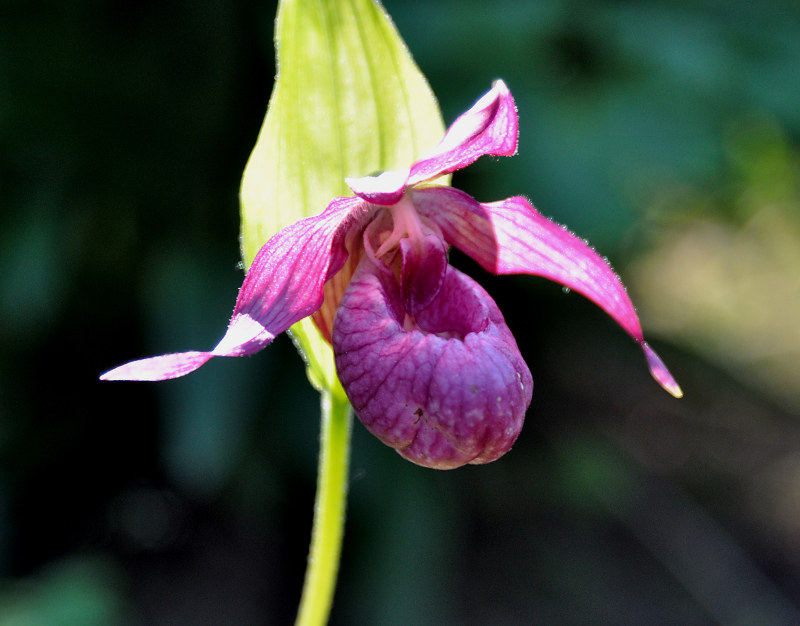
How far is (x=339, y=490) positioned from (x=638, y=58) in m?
1.68

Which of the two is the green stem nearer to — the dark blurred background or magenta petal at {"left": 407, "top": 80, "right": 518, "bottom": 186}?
magenta petal at {"left": 407, "top": 80, "right": 518, "bottom": 186}

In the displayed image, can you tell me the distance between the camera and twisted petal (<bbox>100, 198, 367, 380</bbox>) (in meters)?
0.76

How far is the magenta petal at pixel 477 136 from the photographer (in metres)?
0.73

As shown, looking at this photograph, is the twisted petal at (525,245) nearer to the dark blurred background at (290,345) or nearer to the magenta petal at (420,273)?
the magenta petal at (420,273)

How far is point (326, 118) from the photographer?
0.89 meters

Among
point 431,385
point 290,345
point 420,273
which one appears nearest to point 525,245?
point 420,273

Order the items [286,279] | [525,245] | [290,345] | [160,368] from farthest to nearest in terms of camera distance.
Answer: [290,345], [525,245], [286,279], [160,368]

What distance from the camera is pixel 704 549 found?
2.60m

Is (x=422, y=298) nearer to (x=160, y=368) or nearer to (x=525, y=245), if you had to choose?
(x=525, y=245)

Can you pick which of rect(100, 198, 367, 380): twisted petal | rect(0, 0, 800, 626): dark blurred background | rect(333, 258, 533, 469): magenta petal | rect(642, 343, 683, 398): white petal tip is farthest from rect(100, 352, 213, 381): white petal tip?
rect(0, 0, 800, 626): dark blurred background

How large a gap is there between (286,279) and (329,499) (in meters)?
0.27

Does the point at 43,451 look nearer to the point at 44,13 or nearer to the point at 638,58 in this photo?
the point at 44,13

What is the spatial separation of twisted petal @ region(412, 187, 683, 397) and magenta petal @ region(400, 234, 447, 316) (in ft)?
0.20

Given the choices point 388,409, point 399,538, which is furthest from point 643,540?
point 388,409
